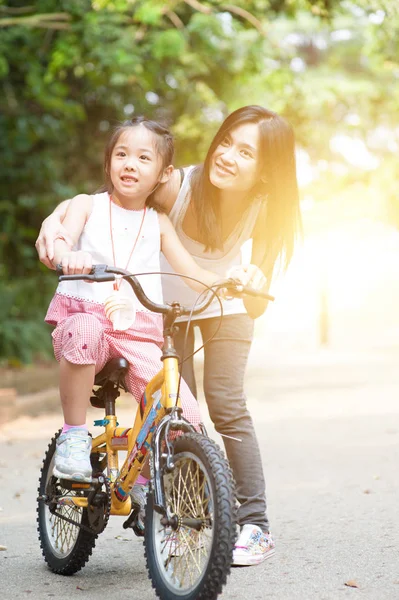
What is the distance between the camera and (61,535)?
4.49 meters

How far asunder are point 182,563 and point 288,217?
5.27ft

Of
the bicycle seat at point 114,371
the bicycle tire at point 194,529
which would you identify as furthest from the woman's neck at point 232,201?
the bicycle tire at point 194,529

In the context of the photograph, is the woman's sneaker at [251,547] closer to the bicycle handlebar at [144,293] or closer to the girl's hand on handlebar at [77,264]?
the bicycle handlebar at [144,293]

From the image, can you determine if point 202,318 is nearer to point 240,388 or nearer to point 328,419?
point 240,388

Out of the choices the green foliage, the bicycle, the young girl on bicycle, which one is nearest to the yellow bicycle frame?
the bicycle

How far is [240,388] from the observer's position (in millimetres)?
4559

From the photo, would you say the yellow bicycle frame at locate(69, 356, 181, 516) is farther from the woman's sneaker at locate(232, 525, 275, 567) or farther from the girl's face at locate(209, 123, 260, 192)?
the girl's face at locate(209, 123, 260, 192)

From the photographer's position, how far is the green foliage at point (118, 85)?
1176 centimetres

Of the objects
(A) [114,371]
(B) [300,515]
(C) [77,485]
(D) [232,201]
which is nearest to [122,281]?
(A) [114,371]

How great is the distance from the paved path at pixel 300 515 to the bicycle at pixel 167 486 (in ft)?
1.16

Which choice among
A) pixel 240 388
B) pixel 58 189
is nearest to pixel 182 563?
pixel 240 388

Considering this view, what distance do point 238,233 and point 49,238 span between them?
1.01 meters

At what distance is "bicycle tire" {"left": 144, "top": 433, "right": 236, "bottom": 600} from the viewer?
332cm

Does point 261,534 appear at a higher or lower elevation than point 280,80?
lower
